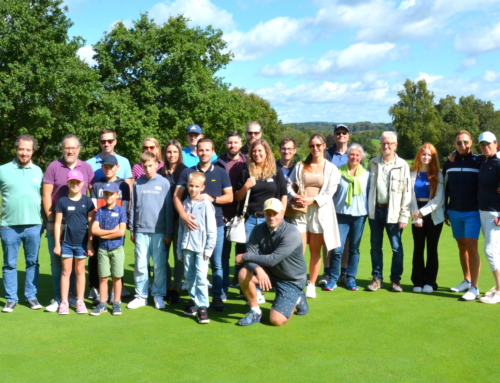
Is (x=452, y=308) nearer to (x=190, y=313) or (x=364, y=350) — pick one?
(x=364, y=350)

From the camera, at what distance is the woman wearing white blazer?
645 cm

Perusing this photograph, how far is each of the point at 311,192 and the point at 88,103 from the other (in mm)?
22828

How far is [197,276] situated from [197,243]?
368mm

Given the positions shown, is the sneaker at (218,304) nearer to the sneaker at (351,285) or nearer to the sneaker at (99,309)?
the sneaker at (99,309)


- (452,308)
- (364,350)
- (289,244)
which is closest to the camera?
(364,350)

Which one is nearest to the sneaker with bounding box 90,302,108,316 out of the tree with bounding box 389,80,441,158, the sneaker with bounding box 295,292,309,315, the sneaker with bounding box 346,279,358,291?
the sneaker with bounding box 295,292,309,315

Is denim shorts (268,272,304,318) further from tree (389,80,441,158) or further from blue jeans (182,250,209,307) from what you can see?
tree (389,80,441,158)

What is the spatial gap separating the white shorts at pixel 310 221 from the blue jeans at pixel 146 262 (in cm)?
170

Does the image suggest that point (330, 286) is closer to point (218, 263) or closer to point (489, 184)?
point (218, 263)

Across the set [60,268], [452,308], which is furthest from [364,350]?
[60,268]

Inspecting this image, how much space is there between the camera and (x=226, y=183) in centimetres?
600

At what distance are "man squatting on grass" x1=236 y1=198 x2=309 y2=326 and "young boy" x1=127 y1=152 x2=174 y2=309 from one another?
1078 millimetres

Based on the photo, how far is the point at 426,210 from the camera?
6.61m

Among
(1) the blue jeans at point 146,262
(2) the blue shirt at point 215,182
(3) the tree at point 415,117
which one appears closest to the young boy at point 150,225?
(1) the blue jeans at point 146,262
